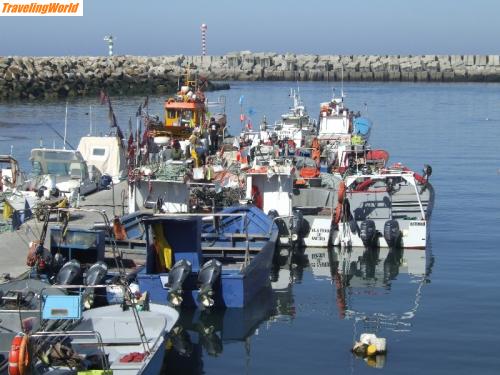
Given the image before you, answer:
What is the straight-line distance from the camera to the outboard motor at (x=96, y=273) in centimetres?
1510

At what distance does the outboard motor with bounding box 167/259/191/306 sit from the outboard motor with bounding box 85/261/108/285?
111 centimetres

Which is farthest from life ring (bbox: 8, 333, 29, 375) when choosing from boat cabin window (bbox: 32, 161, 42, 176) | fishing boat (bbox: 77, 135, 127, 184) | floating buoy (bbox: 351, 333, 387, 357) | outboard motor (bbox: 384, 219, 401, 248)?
fishing boat (bbox: 77, 135, 127, 184)

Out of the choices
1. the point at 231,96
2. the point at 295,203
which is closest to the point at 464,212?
the point at 295,203

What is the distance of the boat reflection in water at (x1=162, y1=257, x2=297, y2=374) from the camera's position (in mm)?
14211

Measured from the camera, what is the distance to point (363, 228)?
20719 millimetres

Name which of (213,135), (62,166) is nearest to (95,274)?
(62,166)

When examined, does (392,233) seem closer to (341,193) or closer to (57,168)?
Result: (341,193)

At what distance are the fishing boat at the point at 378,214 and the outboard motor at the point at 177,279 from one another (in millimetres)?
6263

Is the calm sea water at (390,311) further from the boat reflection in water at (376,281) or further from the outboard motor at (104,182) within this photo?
the outboard motor at (104,182)

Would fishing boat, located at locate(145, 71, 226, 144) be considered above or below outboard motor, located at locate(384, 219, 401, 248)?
above

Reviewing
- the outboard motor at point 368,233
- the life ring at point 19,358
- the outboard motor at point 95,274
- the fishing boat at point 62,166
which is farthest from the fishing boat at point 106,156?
the life ring at point 19,358

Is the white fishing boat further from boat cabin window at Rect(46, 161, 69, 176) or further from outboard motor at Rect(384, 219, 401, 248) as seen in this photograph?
boat cabin window at Rect(46, 161, 69, 176)

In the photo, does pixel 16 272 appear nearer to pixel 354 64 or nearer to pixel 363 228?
pixel 363 228

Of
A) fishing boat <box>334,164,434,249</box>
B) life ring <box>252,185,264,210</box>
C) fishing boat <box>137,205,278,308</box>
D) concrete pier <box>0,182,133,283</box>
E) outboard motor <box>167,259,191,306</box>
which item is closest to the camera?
outboard motor <box>167,259,191,306</box>
